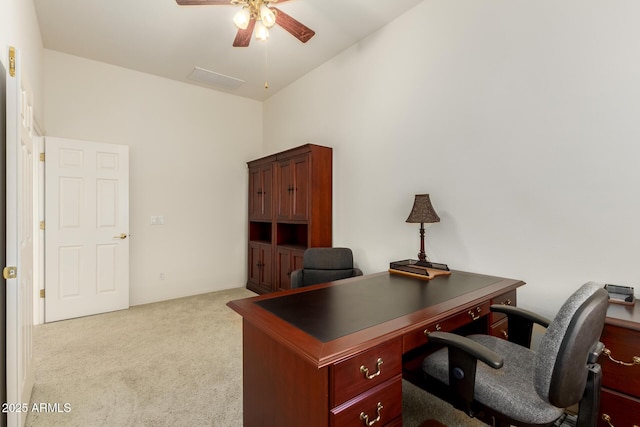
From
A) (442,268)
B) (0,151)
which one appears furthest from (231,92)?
(442,268)

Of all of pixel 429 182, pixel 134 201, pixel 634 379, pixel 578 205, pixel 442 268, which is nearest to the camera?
pixel 634 379

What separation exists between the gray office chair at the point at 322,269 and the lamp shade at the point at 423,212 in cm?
95

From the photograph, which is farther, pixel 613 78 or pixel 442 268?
pixel 442 268

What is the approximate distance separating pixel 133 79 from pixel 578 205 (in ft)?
16.3

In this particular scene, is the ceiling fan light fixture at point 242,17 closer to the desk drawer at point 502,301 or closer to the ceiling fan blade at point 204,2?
the ceiling fan blade at point 204,2

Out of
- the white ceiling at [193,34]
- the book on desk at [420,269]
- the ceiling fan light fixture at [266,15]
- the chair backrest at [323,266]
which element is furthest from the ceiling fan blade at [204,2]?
the book on desk at [420,269]

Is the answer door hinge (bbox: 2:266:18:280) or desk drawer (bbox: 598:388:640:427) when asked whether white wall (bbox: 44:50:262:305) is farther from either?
desk drawer (bbox: 598:388:640:427)

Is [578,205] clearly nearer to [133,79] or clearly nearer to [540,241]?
[540,241]

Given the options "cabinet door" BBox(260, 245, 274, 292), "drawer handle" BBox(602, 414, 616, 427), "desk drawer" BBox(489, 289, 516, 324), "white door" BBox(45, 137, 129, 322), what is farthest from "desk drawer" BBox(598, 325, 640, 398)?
"white door" BBox(45, 137, 129, 322)

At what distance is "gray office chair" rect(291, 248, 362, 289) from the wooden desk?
1.22 m

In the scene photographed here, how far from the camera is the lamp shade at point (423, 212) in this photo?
238 centimetres

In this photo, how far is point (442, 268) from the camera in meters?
2.37

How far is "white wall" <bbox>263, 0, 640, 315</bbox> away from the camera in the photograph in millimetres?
1762

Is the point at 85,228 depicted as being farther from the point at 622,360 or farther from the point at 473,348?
the point at 622,360
